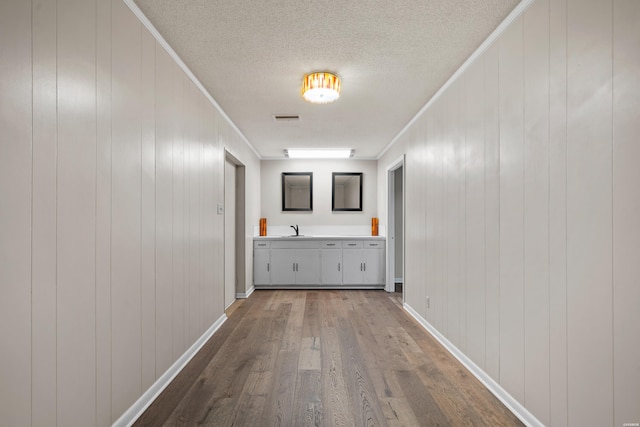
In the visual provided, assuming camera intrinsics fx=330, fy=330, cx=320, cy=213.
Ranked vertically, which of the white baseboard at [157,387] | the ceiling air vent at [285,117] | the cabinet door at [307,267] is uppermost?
the ceiling air vent at [285,117]

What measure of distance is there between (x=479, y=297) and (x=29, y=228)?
2.59 meters

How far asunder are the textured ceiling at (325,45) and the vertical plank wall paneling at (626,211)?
2.68 feet

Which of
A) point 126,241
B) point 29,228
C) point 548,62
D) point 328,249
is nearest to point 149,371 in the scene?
point 126,241

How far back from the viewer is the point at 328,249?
5750 millimetres

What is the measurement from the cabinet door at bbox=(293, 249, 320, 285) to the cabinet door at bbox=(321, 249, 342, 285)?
0.34 feet

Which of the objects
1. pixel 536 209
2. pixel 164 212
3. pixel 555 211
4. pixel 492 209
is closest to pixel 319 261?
pixel 164 212

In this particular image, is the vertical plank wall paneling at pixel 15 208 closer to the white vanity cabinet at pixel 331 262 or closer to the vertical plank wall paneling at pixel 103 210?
the vertical plank wall paneling at pixel 103 210

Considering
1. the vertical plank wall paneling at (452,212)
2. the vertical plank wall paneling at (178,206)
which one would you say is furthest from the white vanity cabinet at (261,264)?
the vertical plank wall paneling at (452,212)

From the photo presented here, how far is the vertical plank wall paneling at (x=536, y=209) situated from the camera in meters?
1.70

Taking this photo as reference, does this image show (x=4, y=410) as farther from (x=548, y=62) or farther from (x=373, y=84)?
(x=373, y=84)

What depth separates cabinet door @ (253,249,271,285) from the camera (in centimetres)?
571

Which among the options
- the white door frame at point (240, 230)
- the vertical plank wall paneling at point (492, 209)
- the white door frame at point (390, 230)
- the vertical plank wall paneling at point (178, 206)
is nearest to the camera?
the vertical plank wall paneling at point (492, 209)

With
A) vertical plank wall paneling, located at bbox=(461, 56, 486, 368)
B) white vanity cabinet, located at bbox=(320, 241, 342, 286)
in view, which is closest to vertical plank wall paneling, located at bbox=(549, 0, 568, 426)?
vertical plank wall paneling, located at bbox=(461, 56, 486, 368)

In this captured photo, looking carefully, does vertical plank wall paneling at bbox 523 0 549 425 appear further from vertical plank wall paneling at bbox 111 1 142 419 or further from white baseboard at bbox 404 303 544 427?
vertical plank wall paneling at bbox 111 1 142 419
